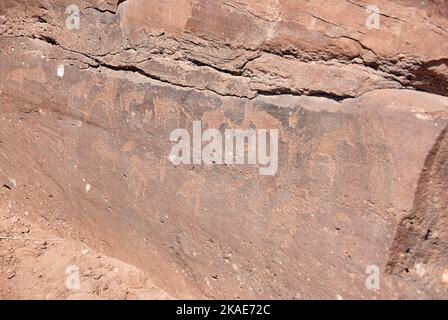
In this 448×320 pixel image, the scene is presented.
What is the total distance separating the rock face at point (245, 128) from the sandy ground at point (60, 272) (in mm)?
60

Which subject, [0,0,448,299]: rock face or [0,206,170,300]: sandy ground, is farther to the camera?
[0,206,170,300]: sandy ground

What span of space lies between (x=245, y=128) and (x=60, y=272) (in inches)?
44.2

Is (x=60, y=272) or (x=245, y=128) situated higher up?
(x=245, y=128)

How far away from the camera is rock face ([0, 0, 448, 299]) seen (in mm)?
1594

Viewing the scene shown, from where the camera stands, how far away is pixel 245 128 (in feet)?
6.03

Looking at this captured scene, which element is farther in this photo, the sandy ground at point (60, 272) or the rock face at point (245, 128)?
the sandy ground at point (60, 272)

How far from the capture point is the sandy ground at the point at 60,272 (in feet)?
7.07

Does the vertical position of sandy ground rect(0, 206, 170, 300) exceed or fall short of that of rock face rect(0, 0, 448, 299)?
it falls short

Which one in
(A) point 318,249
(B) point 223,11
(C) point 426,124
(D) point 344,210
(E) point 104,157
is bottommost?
(A) point 318,249

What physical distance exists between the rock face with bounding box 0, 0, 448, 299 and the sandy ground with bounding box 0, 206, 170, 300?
2.4 inches

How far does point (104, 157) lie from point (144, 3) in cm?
68

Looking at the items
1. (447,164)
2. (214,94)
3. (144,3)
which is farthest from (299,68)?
(144,3)

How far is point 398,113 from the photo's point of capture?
62.5 inches
